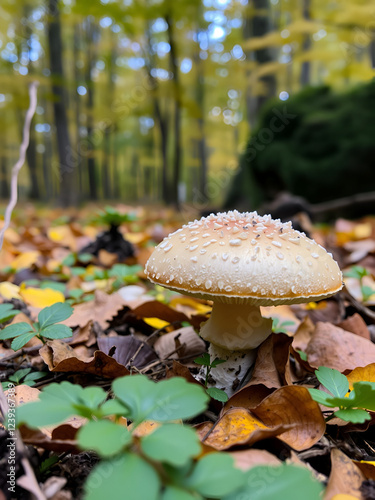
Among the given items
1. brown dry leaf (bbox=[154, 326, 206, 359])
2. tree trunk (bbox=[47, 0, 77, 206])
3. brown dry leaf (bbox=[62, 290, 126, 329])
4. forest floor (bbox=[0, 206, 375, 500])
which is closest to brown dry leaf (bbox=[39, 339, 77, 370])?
forest floor (bbox=[0, 206, 375, 500])

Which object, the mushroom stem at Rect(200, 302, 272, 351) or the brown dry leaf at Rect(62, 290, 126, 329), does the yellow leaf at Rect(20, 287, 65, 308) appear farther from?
the mushroom stem at Rect(200, 302, 272, 351)

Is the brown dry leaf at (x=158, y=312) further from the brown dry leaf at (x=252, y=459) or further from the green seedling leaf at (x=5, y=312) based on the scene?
the brown dry leaf at (x=252, y=459)

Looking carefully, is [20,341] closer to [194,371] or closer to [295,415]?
[194,371]

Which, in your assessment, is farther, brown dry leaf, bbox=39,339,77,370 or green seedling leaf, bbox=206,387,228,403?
brown dry leaf, bbox=39,339,77,370

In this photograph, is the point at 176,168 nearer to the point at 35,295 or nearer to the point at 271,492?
the point at 35,295

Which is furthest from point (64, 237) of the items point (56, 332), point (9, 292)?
point (56, 332)

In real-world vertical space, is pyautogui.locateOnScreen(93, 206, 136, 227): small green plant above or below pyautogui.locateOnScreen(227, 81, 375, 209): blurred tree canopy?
below
